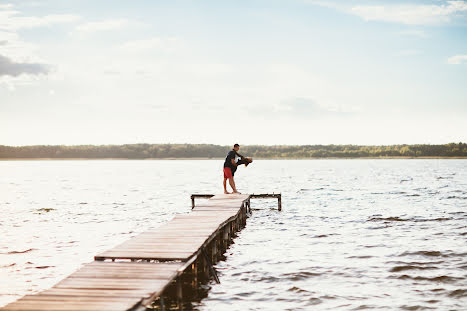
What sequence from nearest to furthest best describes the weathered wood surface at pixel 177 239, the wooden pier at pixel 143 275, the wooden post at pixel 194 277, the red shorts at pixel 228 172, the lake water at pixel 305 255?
the wooden pier at pixel 143 275
the weathered wood surface at pixel 177 239
the lake water at pixel 305 255
the wooden post at pixel 194 277
the red shorts at pixel 228 172

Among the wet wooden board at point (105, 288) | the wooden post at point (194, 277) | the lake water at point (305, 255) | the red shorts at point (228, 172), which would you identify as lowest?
the lake water at point (305, 255)

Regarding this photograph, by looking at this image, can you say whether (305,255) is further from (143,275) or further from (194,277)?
(143,275)

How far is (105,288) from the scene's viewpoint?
7.59 m

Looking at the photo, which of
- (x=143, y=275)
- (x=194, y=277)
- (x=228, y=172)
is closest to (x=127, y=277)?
(x=143, y=275)

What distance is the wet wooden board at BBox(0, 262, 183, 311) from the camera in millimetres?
6738

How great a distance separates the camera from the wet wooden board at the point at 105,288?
22.1 ft

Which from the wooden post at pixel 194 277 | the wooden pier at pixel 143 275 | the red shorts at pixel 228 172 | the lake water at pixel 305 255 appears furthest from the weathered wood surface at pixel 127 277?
the red shorts at pixel 228 172

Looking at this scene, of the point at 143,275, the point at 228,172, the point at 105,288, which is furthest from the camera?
the point at 228,172

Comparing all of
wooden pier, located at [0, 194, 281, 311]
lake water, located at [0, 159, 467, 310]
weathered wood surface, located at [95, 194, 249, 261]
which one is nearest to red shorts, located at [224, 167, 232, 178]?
lake water, located at [0, 159, 467, 310]

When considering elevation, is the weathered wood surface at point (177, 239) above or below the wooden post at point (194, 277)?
above

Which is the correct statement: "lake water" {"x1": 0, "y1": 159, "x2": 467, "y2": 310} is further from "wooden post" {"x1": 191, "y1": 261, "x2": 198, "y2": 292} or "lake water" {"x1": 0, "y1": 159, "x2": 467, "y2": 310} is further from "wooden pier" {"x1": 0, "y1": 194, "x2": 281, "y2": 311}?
"wooden pier" {"x1": 0, "y1": 194, "x2": 281, "y2": 311}

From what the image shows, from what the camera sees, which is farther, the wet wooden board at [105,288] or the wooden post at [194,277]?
the wooden post at [194,277]

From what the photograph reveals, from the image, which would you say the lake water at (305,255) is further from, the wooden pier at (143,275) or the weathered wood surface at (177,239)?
the weathered wood surface at (177,239)

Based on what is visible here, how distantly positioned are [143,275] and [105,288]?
94 cm
